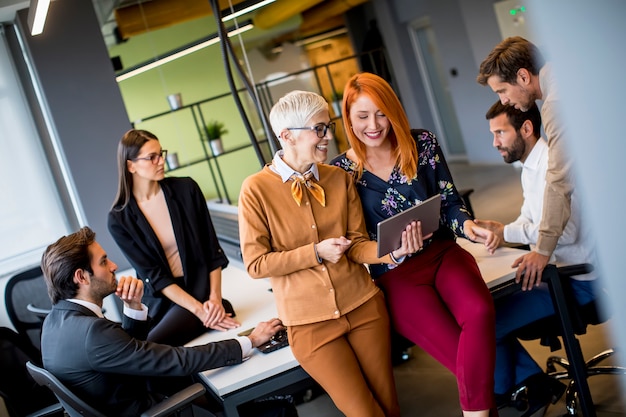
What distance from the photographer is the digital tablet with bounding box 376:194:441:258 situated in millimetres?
2385

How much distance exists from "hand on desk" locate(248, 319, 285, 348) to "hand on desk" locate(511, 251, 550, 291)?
957 mm

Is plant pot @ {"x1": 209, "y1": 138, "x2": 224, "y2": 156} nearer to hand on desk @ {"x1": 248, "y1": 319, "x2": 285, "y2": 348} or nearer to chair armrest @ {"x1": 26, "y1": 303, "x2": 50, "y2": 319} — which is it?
chair armrest @ {"x1": 26, "y1": 303, "x2": 50, "y2": 319}

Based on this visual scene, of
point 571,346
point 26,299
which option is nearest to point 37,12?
point 26,299

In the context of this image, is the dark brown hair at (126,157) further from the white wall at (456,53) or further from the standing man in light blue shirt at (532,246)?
the white wall at (456,53)

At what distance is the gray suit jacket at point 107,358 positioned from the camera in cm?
243

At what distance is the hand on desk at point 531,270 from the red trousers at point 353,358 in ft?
1.94

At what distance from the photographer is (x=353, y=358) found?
245 centimetres

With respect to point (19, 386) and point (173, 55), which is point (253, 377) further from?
point (173, 55)

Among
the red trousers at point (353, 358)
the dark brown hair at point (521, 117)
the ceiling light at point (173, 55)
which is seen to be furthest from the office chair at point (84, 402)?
the ceiling light at point (173, 55)

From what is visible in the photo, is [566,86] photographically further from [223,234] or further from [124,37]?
[124,37]

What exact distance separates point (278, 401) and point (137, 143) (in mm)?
1353

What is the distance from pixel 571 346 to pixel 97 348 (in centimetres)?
180

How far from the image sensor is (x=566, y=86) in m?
0.43

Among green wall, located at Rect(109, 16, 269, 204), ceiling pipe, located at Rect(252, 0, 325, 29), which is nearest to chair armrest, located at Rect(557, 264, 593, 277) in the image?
green wall, located at Rect(109, 16, 269, 204)
